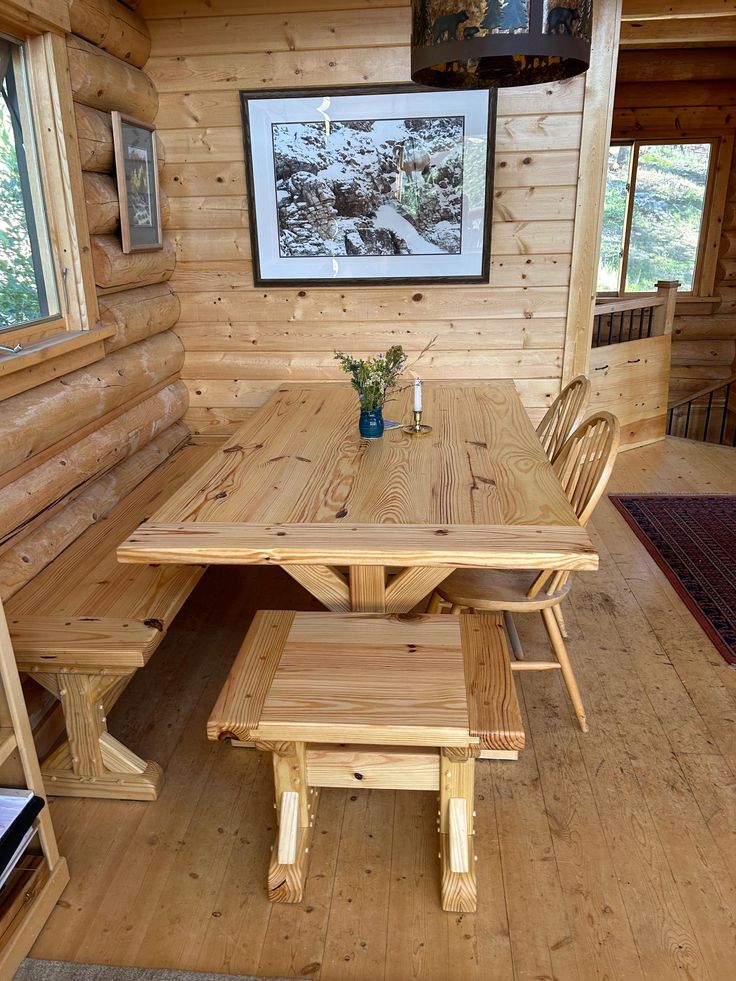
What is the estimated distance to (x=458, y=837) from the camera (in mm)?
1722

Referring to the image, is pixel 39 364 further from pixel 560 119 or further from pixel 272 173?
pixel 560 119

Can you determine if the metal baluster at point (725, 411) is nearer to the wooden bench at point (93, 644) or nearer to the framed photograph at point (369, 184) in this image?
the framed photograph at point (369, 184)

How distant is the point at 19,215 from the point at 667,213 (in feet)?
20.0

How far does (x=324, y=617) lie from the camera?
192 centimetres

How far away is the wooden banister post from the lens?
5016 mm

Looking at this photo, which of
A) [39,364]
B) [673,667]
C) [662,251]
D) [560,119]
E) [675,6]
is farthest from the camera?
[662,251]

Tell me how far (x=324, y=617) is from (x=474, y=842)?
2.25ft

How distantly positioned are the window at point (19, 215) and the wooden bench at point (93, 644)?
2.74 feet

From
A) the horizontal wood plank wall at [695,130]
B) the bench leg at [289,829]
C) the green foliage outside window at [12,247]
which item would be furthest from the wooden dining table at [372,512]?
the horizontal wood plank wall at [695,130]

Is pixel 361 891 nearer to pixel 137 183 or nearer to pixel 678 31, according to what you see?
pixel 137 183

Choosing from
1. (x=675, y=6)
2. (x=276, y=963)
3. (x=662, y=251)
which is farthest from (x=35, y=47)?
(x=662, y=251)

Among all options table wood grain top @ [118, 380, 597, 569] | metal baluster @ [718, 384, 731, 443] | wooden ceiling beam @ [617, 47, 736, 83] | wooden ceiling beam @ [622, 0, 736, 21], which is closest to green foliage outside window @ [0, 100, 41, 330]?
table wood grain top @ [118, 380, 597, 569]

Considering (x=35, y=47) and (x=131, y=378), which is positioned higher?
(x=35, y=47)

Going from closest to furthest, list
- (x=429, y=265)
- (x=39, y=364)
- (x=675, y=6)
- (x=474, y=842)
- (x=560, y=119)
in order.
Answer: (x=474, y=842)
(x=39, y=364)
(x=560, y=119)
(x=429, y=265)
(x=675, y=6)
